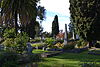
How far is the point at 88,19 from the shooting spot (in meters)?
33.8

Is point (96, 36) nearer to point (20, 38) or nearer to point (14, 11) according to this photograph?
point (14, 11)

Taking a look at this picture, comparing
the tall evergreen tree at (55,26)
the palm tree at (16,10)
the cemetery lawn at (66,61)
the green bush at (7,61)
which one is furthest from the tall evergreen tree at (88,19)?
the tall evergreen tree at (55,26)

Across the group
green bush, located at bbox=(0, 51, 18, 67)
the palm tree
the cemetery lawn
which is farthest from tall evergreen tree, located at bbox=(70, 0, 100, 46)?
green bush, located at bbox=(0, 51, 18, 67)

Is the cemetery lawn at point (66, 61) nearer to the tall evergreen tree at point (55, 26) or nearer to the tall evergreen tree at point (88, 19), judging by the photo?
the tall evergreen tree at point (88, 19)

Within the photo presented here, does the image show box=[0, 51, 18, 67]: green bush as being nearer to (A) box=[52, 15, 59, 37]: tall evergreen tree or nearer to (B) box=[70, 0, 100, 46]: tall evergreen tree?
(B) box=[70, 0, 100, 46]: tall evergreen tree

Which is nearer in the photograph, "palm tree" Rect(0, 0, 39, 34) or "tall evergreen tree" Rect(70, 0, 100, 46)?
"palm tree" Rect(0, 0, 39, 34)

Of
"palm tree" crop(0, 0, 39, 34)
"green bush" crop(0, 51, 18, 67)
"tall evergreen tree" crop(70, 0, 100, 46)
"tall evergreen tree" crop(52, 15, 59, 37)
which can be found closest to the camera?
"green bush" crop(0, 51, 18, 67)

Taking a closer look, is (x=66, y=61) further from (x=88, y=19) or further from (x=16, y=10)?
(x=88, y=19)

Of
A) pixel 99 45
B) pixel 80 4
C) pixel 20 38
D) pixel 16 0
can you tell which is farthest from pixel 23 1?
pixel 99 45

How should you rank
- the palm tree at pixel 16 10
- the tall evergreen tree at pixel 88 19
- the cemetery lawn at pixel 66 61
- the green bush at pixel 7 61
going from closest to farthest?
1. the green bush at pixel 7 61
2. the cemetery lawn at pixel 66 61
3. the palm tree at pixel 16 10
4. the tall evergreen tree at pixel 88 19

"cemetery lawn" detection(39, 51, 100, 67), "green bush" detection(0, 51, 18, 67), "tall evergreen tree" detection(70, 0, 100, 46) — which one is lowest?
"cemetery lawn" detection(39, 51, 100, 67)

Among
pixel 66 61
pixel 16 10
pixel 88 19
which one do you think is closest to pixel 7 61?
pixel 66 61

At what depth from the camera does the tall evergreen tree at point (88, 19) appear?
1320 inches

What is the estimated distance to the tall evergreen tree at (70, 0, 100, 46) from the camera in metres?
33.5
